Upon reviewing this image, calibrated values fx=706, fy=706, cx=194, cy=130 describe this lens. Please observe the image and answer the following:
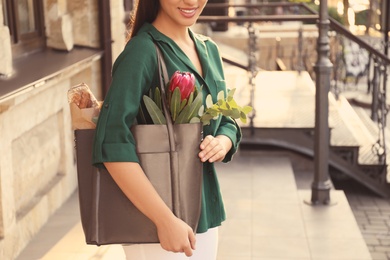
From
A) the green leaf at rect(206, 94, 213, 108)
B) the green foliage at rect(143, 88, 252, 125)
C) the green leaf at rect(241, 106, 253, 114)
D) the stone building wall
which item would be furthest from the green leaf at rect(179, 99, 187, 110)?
the stone building wall

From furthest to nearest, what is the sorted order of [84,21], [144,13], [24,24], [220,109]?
[84,21], [24,24], [144,13], [220,109]

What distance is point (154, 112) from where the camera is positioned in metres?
2.06

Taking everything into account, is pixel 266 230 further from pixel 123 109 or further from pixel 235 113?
pixel 123 109

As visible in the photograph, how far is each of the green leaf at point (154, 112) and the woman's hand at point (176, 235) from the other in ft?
0.92

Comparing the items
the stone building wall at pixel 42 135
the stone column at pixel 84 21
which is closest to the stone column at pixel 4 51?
the stone building wall at pixel 42 135

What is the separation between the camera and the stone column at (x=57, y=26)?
227 inches

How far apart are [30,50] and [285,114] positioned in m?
3.56

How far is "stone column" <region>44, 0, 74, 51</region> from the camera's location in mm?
5758

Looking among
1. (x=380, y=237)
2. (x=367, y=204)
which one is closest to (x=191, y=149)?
(x=380, y=237)

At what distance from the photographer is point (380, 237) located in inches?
243

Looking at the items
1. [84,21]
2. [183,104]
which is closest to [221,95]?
[183,104]

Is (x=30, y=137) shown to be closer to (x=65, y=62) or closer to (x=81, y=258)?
(x=65, y=62)

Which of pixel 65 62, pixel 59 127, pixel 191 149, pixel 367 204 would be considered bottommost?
pixel 367 204

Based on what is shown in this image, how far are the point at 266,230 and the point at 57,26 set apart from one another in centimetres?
236
